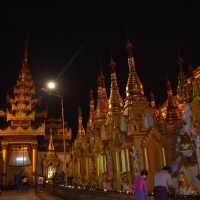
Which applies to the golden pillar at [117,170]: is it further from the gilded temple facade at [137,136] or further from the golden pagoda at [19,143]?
the golden pagoda at [19,143]

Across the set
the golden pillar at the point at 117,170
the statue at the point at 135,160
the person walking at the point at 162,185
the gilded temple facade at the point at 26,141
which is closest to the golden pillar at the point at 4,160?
the gilded temple facade at the point at 26,141

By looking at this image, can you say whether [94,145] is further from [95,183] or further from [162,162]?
[162,162]

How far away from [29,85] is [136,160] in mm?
39079

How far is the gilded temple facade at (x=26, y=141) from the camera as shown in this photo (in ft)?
144

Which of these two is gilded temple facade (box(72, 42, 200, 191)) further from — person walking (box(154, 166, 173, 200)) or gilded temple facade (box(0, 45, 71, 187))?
gilded temple facade (box(0, 45, 71, 187))

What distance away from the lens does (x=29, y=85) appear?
5288cm

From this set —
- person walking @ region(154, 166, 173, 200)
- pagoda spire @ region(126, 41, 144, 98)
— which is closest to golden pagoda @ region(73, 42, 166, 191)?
pagoda spire @ region(126, 41, 144, 98)

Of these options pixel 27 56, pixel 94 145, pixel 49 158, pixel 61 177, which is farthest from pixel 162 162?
pixel 27 56

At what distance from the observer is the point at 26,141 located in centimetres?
4459

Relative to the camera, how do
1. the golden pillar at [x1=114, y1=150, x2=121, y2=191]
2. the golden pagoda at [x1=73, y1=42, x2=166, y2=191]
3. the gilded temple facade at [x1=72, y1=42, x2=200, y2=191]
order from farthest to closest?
1. the golden pillar at [x1=114, y1=150, x2=121, y2=191]
2. the golden pagoda at [x1=73, y1=42, x2=166, y2=191]
3. the gilded temple facade at [x1=72, y1=42, x2=200, y2=191]

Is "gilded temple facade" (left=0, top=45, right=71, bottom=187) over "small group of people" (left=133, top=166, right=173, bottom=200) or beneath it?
over

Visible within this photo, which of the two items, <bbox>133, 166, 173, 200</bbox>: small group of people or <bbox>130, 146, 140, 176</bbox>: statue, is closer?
<bbox>133, 166, 173, 200</bbox>: small group of people

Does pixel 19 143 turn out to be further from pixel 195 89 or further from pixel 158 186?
pixel 158 186

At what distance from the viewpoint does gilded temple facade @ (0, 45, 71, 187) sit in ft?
144
